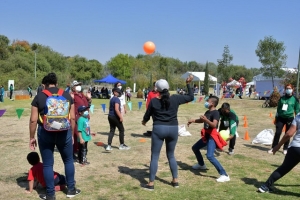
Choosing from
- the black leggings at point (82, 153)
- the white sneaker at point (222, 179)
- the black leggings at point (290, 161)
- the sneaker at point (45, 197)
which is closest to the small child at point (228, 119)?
the white sneaker at point (222, 179)

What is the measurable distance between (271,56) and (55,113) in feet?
115

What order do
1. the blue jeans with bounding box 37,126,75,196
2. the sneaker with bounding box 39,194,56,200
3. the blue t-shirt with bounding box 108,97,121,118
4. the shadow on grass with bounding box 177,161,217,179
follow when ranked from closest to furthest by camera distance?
the blue jeans with bounding box 37,126,75,196
the sneaker with bounding box 39,194,56,200
the shadow on grass with bounding box 177,161,217,179
the blue t-shirt with bounding box 108,97,121,118

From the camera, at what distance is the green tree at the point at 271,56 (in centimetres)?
3550

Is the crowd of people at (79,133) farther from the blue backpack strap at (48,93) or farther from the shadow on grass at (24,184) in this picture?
the shadow on grass at (24,184)

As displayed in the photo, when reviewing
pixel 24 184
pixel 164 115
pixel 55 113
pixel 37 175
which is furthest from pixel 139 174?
pixel 55 113

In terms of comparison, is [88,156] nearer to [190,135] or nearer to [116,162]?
[116,162]

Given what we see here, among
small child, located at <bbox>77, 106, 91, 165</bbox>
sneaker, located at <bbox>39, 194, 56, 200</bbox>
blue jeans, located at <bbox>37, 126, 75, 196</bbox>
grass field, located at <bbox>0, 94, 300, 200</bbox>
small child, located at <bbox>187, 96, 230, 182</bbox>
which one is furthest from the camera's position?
small child, located at <bbox>77, 106, 91, 165</bbox>

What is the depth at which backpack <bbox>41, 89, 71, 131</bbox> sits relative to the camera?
443 centimetres

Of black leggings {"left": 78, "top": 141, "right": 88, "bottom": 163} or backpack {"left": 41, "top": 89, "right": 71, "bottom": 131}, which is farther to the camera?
black leggings {"left": 78, "top": 141, "right": 88, "bottom": 163}

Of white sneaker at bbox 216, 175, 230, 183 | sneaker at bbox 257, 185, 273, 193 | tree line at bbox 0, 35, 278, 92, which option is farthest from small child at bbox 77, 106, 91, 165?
tree line at bbox 0, 35, 278, 92

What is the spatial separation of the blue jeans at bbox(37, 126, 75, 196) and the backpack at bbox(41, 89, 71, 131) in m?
0.15

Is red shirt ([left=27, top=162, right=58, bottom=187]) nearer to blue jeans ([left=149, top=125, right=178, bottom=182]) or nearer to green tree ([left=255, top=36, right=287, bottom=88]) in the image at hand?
blue jeans ([left=149, top=125, right=178, bottom=182])

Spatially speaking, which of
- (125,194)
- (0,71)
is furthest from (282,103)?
(0,71)

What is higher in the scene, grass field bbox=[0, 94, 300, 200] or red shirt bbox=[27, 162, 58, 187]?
red shirt bbox=[27, 162, 58, 187]
